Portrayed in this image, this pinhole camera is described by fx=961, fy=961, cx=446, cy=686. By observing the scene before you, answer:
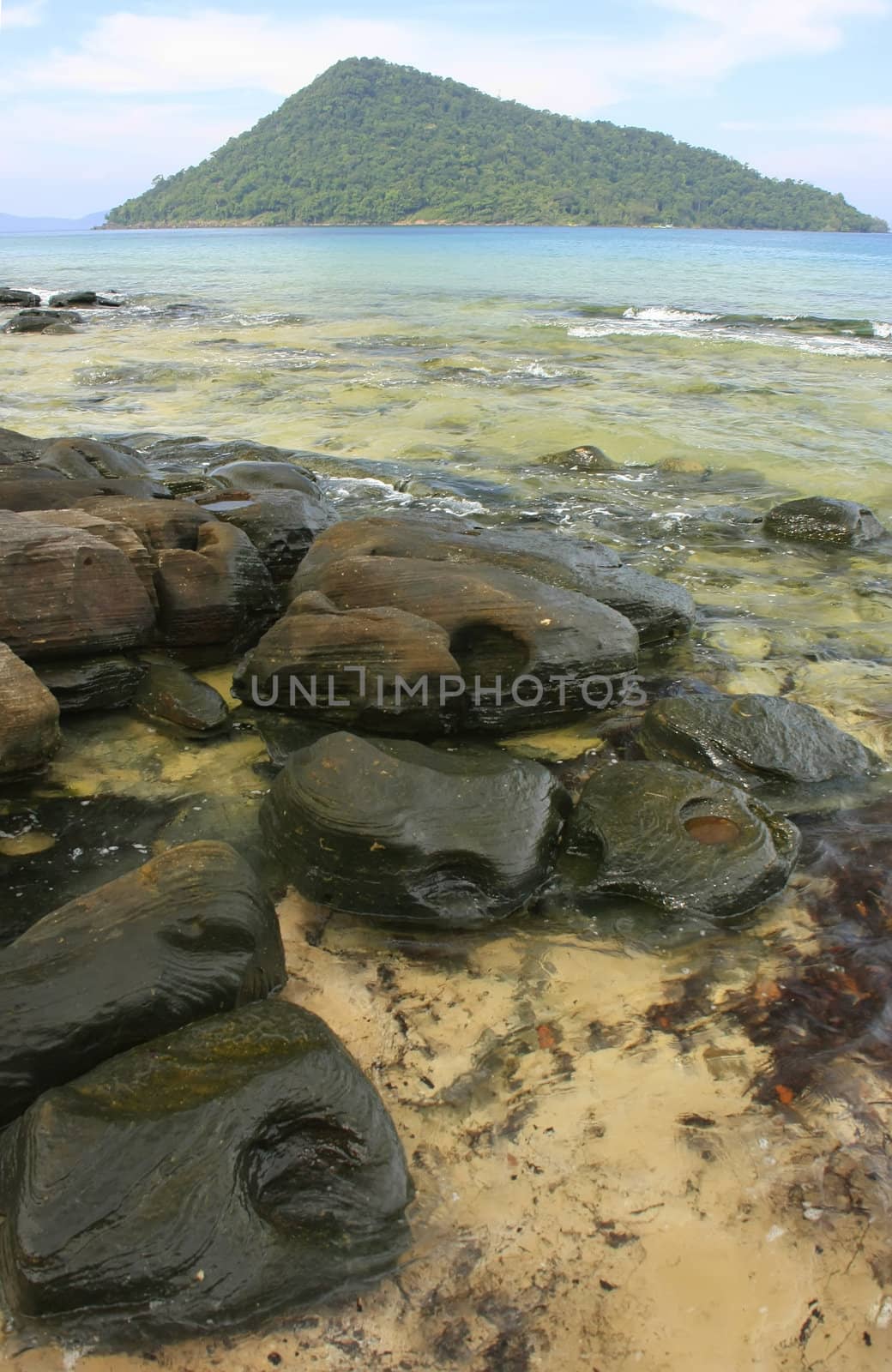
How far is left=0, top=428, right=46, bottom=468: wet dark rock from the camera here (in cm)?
775

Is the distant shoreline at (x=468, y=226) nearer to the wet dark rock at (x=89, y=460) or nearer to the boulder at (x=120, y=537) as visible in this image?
the wet dark rock at (x=89, y=460)

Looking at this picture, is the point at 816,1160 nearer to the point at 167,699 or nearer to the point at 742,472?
the point at 167,699

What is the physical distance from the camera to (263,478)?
785 cm

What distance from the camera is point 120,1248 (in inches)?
77.6

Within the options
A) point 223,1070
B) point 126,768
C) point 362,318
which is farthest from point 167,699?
point 362,318

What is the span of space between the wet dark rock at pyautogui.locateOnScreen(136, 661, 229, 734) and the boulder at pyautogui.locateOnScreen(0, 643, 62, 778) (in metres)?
0.56

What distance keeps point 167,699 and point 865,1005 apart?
3.12 meters

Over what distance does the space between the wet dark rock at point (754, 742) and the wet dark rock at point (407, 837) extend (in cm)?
105

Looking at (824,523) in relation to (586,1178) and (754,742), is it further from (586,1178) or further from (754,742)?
(586,1178)

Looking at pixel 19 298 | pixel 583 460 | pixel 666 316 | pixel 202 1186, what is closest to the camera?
pixel 202 1186

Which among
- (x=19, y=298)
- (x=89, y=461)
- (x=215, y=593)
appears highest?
(x=19, y=298)

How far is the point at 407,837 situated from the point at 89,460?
5733 millimetres

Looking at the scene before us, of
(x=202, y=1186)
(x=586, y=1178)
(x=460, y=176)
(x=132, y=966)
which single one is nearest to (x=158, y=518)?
(x=132, y=966)

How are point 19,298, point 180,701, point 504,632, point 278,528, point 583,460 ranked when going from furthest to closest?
1. point 19,298
2. point 583,460
3. point 278,528
4. point 504,632
5. point 180,701
